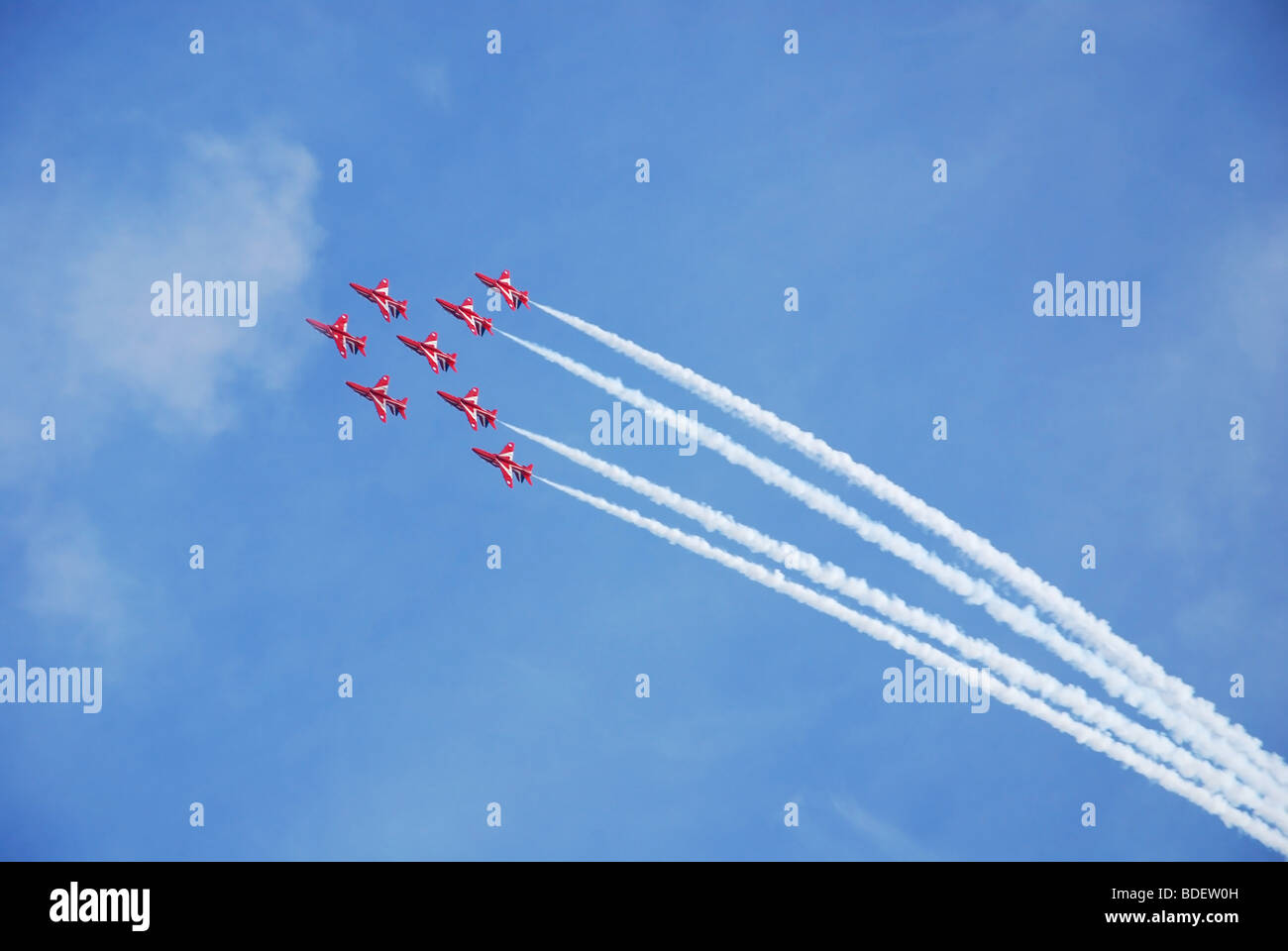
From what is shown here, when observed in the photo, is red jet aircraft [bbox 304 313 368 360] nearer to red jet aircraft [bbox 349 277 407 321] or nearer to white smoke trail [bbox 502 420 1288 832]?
red jet aircraft [bbox 349 277 407 321]

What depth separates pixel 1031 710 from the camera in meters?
77.1

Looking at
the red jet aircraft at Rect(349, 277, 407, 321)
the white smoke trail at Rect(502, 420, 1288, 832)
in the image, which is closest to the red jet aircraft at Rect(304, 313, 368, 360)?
the red jet aircraft at Rect(349, 277, 407, 321)

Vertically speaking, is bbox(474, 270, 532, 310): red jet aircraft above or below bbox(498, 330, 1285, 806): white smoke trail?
above

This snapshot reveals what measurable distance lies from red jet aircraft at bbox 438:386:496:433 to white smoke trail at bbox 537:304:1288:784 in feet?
24.0

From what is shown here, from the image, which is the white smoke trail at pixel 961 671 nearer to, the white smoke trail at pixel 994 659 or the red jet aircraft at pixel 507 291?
the white smoke trail at pixel 994 659

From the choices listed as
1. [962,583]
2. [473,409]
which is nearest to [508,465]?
[473,409]

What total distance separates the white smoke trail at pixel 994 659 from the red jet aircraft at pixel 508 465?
9340mm

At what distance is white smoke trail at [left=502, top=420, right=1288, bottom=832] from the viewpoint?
2960 inches

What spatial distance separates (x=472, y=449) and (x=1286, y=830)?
49398 millimetres

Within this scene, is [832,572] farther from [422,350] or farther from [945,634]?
[422,350]

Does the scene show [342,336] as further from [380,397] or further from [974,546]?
[974,546]

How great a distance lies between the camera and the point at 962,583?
259 feet
